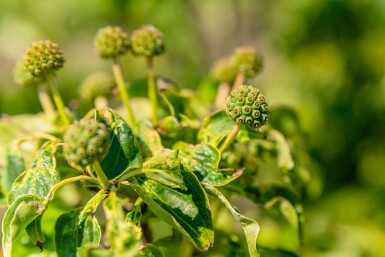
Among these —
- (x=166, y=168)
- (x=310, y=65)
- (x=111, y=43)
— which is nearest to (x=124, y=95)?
(x=111, y=43)

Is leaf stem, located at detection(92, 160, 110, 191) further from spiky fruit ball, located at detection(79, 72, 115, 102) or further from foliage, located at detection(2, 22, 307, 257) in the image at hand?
spiky fruit ball, located at detection(79, 72, 115, 102)

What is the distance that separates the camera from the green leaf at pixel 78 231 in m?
1.25

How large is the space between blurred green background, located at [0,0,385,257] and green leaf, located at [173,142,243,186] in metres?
1.06

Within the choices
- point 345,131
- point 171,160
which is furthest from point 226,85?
point 345,131

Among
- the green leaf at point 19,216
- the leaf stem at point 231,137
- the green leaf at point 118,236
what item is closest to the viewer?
the green leaf at point 118,236

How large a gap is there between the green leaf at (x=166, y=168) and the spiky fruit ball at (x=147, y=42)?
0.41m

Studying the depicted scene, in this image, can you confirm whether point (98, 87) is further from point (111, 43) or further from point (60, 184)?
point (60, 184)

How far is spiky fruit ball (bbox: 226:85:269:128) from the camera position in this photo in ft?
4.30

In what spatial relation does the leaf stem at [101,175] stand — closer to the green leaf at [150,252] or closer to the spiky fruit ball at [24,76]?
the green leaf at [150,252]

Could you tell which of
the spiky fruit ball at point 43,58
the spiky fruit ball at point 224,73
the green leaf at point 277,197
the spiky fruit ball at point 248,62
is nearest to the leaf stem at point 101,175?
the spiky fruit ball at point 43,58

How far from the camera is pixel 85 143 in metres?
1.13

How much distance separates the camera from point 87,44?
476 centimetres

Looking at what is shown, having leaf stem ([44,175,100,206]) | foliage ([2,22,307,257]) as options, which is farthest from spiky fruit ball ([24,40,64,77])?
leaf stem ([44,175,100,206])

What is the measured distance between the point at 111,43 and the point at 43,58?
7.6 inches
